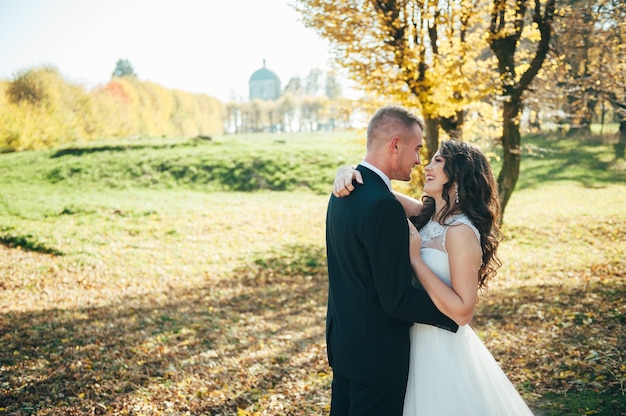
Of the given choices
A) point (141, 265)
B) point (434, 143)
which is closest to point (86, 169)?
point (141, 265)

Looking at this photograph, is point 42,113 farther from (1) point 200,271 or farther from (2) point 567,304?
(2) point 567,304

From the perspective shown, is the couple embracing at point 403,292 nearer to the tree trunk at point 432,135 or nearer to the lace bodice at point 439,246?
the lace bodice at point 439,246

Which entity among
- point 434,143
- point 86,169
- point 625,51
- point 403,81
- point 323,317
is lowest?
point 323,317

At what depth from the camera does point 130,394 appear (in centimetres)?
507

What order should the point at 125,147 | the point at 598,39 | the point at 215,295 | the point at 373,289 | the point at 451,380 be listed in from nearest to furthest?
the point at 373,289
the point at 451,380
the point at 215,295
the point at 598,39
the point at 125,147

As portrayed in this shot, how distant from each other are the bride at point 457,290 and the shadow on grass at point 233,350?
246 centimetres

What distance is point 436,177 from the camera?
9.46 ft

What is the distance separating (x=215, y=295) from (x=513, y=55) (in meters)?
8.17

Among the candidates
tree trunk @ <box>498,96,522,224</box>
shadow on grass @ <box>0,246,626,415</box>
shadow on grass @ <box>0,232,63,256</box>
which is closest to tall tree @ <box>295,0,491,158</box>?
tree trunk @ <box>498,96,522,224</box>

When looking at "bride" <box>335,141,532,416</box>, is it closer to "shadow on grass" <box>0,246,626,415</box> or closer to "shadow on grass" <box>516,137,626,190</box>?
"shadow on grass" <box>0,246,626,415</box>

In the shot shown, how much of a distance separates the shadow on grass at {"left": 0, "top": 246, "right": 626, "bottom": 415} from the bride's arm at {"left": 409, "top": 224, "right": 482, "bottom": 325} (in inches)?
112

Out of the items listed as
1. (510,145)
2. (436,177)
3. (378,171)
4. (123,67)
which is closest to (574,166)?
(510,145)

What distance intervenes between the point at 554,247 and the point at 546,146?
637 inches

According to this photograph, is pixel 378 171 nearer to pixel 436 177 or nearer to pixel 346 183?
pixel 346 183
